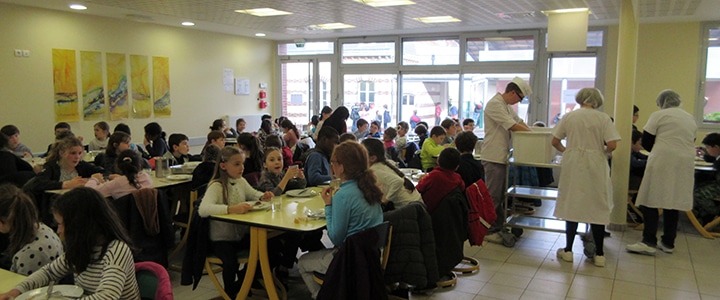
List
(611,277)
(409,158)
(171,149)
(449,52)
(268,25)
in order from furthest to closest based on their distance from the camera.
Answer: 1. (449,52)
2. (268,25)
3. (409,158)
4. (171,149)
5. (611,277)

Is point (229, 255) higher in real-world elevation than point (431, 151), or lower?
lower

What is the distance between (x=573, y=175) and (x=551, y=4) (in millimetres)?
2802

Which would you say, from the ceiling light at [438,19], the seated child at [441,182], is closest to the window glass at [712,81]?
the ceiling light at [438,19]

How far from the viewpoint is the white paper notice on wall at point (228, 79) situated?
1091cm

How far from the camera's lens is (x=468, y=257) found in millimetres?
4734

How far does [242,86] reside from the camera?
11.4m

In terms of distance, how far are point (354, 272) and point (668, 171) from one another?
3.60 m

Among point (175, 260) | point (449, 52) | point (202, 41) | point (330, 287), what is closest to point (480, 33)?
point (449, 52)

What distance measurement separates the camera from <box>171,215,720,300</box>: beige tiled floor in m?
3.98

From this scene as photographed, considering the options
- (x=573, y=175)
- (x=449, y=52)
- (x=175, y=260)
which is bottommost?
(x=175, y=260)

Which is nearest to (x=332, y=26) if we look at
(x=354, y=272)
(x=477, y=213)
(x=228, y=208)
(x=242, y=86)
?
(x=242, y=86)

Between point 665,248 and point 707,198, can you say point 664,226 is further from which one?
point 707,198

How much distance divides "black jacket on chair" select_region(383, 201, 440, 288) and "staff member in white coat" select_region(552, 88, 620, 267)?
1.87m

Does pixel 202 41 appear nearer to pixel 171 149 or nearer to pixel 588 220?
pixel 171 149
